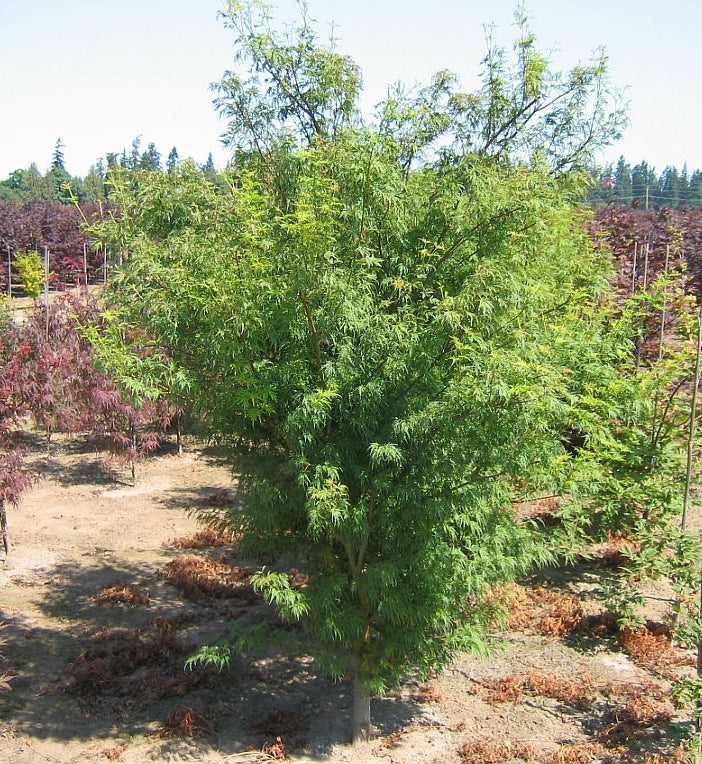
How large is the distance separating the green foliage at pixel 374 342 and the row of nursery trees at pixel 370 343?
2cm

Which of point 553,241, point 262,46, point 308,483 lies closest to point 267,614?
point 308,483

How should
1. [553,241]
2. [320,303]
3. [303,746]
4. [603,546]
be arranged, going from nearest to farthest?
[320,303]
[303,746]
[553,241]
[603,546]

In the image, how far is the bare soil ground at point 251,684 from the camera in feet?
19.3

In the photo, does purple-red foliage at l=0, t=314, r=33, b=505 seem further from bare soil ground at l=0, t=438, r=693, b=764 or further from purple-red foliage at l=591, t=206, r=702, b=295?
purple-red foliage at l=591, t=206, r=702, b=295

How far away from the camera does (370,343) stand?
4648 mm

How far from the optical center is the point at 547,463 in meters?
5.03

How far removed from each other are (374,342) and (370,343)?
28mm

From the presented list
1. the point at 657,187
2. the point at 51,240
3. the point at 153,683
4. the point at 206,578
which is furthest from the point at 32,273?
the point at 657,187

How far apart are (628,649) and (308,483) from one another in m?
4.64

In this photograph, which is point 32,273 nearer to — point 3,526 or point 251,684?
point 3,526

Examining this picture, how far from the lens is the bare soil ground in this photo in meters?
5.89

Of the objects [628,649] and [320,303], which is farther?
[628,649]

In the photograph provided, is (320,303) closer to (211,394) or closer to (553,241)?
(211,394)

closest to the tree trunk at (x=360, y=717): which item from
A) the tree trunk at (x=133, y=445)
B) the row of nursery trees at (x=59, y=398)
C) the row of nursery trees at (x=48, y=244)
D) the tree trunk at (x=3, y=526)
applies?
the row of nursery trees at (x=59, y=398)
